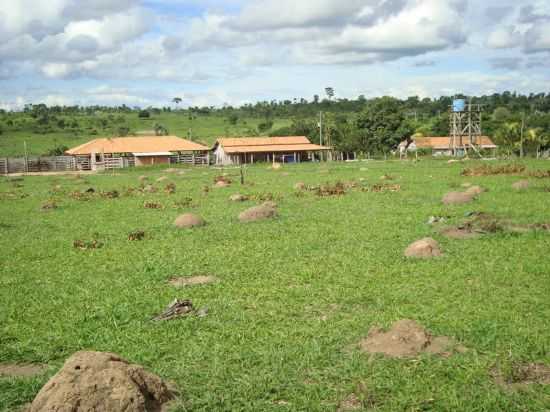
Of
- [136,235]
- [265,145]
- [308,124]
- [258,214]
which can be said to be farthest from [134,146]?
[136,235]

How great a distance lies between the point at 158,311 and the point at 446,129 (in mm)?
94462

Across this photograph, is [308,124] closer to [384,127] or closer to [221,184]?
[384,127]

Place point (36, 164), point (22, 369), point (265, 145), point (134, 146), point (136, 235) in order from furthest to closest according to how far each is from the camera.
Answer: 1. point (265, 145)
2. point (134, 146)
3. point (36, 164)
4. point (136, 235)
5. point (22, 369)

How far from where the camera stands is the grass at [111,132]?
86.3 meters

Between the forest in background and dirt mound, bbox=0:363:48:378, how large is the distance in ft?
194

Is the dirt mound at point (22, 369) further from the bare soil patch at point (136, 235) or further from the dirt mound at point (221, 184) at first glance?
the dirt mound at point (221, 184)

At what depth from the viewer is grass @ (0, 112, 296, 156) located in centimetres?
8631

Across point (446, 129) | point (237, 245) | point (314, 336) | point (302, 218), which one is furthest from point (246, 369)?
point (446, 129)

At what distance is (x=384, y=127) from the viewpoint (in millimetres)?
78938

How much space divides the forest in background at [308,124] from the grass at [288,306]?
5146 cm

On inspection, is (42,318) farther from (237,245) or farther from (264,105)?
(264,105)

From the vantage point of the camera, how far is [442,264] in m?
11.2

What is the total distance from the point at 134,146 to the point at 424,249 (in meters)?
61.3

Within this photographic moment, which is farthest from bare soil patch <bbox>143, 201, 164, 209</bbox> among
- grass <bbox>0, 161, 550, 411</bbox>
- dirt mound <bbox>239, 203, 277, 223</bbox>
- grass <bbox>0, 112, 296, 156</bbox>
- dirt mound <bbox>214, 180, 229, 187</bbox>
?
grass <bbox>0, 112, 296, 156</bbox>
